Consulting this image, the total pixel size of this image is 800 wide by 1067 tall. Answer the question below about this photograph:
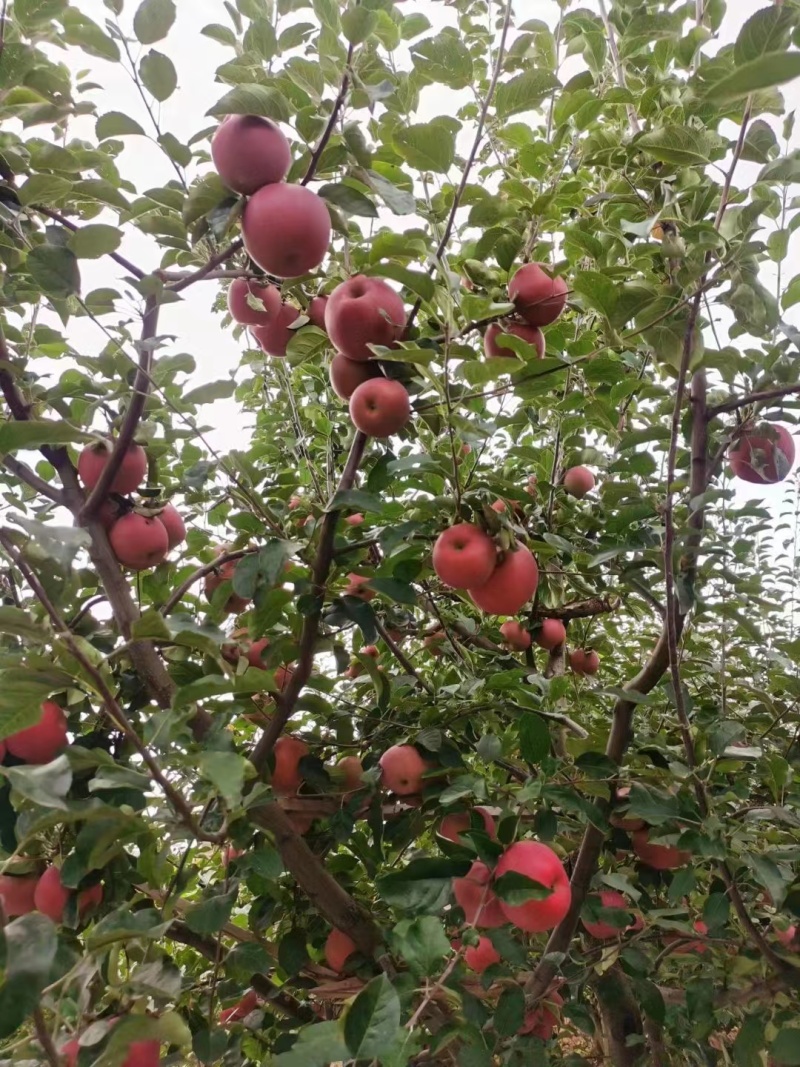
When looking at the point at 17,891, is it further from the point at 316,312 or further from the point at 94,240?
the point at 316,312

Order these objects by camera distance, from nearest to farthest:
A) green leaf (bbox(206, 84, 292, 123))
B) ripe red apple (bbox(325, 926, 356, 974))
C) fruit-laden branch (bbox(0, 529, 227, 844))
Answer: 1. fruit-laden branch (bbox(0, 529, 227, 844))
2. green leaf (bbox(206, 84, 292, 123))
3. ripe red apple (bbox(325, 926, 356, 974))

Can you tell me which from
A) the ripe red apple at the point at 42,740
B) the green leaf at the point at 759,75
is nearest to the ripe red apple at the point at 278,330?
the ripe red apple at the point at 42,740

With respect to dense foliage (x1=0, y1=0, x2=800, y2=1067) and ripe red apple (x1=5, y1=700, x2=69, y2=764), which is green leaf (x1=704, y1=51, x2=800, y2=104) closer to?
dense foliage (x1=0, y1=0, x2=800, y2=1067)

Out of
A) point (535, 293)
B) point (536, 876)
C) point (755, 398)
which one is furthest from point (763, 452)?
point (536, 876)

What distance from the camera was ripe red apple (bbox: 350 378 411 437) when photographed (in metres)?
1.13

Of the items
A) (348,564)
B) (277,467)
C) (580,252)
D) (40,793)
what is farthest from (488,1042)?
(277,467)

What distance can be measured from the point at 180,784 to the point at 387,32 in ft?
4.30

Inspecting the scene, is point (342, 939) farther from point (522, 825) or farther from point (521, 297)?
point (521, 297)

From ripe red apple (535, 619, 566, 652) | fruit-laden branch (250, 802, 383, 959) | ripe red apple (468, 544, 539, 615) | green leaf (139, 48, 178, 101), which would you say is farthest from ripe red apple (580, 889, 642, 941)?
green leaf (139, 48, 178, 101)

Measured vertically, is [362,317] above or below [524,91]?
below

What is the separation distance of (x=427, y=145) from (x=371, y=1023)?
3.72 feet

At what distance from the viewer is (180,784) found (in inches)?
52.0

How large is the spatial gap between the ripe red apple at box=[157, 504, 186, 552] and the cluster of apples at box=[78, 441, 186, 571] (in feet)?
0.12

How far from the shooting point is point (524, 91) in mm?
1207
